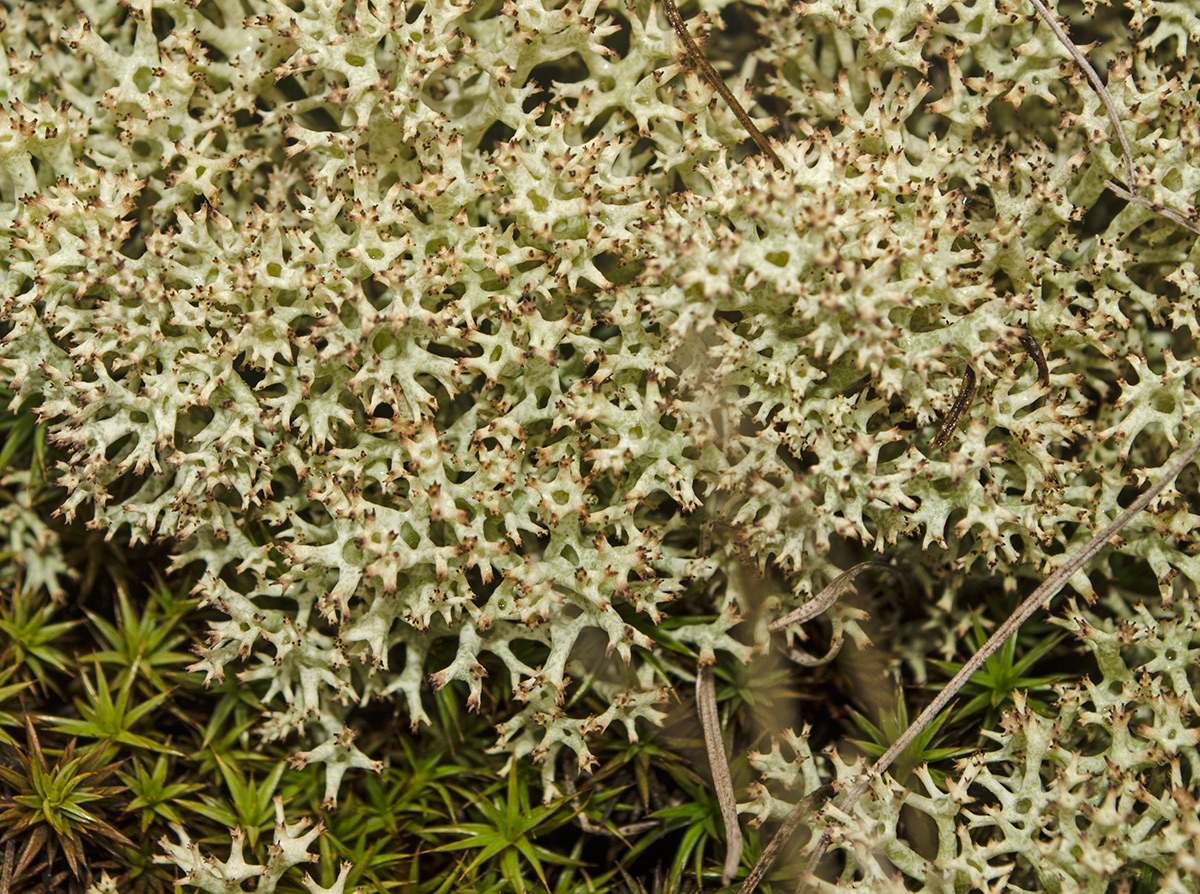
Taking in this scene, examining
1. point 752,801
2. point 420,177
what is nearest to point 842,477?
point 752,801

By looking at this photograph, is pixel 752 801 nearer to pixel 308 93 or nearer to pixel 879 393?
pixel 879 393

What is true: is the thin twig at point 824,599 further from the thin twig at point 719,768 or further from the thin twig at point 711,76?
the thin twig at point 711,76

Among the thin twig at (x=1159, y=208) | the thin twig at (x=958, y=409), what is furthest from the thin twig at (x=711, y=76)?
the thin twig at (x=1159, y=208)

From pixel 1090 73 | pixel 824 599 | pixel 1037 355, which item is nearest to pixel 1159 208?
pixel 1090 73

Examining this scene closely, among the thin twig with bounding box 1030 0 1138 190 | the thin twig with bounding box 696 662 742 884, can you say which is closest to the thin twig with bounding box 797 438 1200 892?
the thin twig with bounding box 696 662 742 884

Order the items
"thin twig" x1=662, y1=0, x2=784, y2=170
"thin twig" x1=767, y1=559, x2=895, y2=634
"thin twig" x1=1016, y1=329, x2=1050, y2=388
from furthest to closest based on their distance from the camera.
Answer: "thin twig" x1=767, y1=559, x2=895, y2=634
"thin twig" x1=662, y1=0, x2=784, y2=170
"thin twig" x1=1016, y1=329, x2=1050, y2=388

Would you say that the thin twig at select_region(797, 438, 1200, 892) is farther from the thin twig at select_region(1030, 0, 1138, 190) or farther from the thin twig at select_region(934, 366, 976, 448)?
the thin twig at select_region(1030, 0, 1138, 190)
